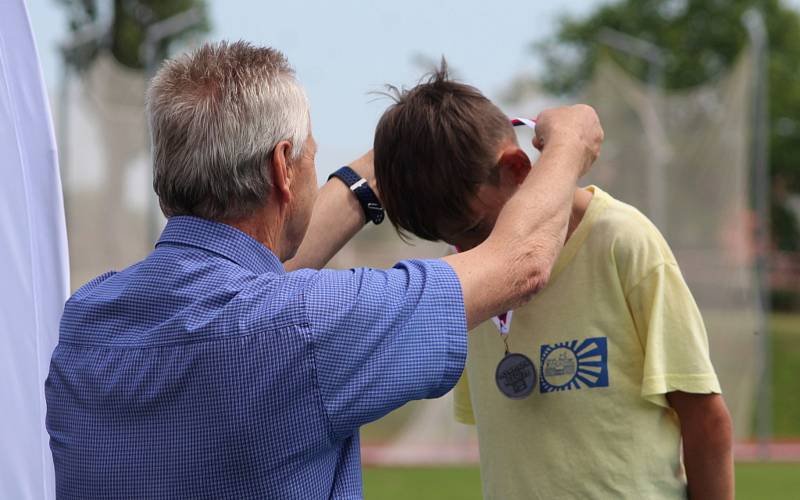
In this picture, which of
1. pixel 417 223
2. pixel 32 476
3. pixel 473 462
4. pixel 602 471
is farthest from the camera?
pixel 473 462

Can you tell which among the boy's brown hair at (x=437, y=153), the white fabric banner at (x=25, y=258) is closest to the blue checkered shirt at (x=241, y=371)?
the white fabric banner at (x=25, y=258)

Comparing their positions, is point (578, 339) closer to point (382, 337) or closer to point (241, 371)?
point (382, 337)

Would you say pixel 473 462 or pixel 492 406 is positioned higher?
pixel 492 406

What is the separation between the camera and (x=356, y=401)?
1768 mm

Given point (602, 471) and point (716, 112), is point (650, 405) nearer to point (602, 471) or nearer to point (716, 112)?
point (602, 471)

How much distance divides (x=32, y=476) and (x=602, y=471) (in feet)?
3.86

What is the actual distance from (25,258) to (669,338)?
132cm

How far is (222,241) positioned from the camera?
74.5 inches

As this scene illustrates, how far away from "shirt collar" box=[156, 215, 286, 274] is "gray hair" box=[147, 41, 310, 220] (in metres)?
0.02

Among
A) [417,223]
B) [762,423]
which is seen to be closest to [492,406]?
[417,223]

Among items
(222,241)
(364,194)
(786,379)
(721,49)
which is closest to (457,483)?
(364,194)

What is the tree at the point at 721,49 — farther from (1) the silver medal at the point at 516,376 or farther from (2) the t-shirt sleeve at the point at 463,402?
(1) the silver medal at the point at 516,376

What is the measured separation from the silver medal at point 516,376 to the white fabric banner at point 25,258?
0.98 m

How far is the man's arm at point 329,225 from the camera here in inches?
105
